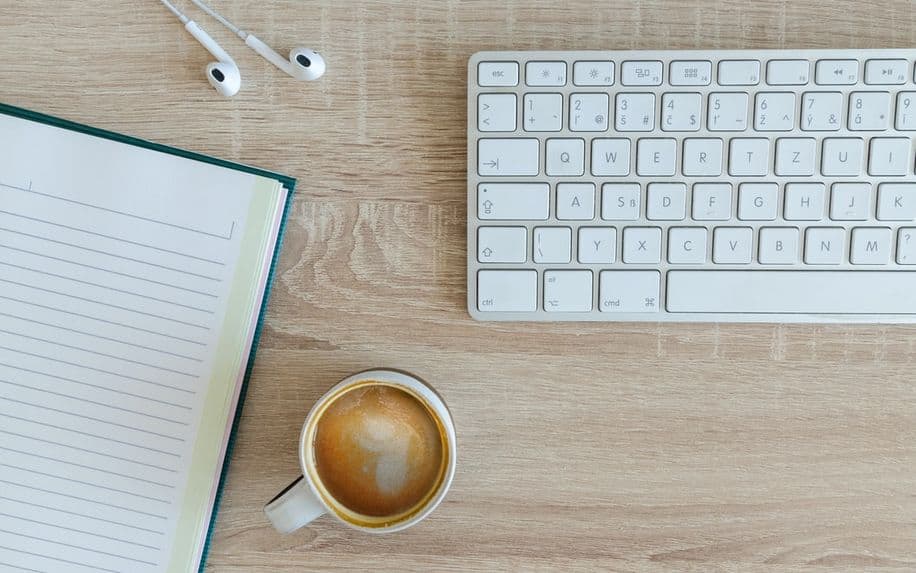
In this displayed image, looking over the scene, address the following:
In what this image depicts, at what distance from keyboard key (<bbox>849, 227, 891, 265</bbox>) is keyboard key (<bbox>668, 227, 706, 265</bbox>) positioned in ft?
0.36

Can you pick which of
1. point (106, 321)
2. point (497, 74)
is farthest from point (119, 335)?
point (497, 74)

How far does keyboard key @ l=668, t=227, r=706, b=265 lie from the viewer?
517mm

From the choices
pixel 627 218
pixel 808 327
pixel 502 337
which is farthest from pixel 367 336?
pixel 808 327

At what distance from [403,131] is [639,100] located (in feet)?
0.59

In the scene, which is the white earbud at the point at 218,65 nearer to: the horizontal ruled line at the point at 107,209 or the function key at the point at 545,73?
the horizontal ruled line at the point at 107,209

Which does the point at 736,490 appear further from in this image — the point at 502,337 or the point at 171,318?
the point at 171,318

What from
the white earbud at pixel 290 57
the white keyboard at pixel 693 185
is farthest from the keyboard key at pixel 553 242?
the white earbud at pixel 290 57

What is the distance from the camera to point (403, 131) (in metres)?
0.54

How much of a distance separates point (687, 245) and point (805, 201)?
0.30 ft

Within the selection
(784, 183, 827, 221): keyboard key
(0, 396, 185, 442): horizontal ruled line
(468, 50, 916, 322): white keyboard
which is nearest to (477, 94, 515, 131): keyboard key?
(468, 50, 916, 322): white keyboard

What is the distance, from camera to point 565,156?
51 centimetres

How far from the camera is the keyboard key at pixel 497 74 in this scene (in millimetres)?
507

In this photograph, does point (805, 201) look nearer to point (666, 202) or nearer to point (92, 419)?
point (666, 202)

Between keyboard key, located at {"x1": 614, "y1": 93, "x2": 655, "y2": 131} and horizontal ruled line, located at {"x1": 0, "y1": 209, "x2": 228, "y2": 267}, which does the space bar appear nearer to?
keyboard key, located at {"x1": 614, "y1": 93, "x2": 655, "y2": 131}
